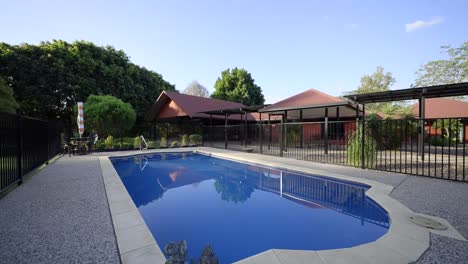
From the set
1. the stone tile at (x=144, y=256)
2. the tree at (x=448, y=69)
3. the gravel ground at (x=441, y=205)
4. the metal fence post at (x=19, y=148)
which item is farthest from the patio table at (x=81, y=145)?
the tree at (x=448, y=69)

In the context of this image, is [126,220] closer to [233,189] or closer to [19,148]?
[233,189]

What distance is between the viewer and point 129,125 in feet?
52.0

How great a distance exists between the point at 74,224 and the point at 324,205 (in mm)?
4638

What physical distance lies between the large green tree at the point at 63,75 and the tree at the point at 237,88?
46.3ft

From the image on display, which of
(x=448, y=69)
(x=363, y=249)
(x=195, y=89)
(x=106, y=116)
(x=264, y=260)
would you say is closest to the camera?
(x=264, y=260)

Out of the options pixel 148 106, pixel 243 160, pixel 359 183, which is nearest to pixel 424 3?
pixel 359 183

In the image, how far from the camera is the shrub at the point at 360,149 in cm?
720

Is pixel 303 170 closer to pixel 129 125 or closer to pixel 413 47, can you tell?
pixel 129 125

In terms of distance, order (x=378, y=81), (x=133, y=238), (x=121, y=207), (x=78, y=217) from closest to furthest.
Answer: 1. (x=133, y=238)
2. (x=78, y=217)
3. (x=121, y=207)
4. (x=378, y=81)

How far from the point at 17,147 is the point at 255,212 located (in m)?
5.73

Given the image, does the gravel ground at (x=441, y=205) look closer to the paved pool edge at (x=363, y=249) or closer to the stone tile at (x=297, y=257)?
the paved pool edge at (x=363, y=249)

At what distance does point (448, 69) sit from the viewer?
24.1m

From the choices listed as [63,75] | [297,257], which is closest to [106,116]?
[63,75]

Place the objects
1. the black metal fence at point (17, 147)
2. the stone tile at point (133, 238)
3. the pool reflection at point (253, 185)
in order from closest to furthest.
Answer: the stone tile at point (133, 238)
the black metal fence at point (17, 147)
the pool reflection at point (253, 185)
